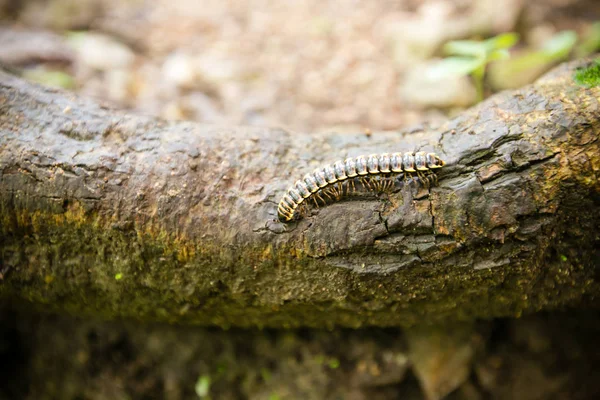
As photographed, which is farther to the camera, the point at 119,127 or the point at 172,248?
the point at 119,127

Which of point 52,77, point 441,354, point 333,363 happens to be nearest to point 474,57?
point 441,354

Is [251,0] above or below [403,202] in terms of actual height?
above

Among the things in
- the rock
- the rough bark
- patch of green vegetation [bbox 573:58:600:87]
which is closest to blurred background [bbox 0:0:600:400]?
the rock

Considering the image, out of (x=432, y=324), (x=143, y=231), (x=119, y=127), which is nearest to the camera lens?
(x=143, y=231)

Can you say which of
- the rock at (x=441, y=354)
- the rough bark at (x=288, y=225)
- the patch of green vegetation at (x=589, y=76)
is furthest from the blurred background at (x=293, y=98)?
the patch of green vegetation at (x=589, y=76)

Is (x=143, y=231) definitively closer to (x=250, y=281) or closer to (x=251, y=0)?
(x=250, y=281)

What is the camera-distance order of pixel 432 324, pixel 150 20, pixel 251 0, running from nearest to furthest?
pixel 432 324 → pixel 150 20 → pixel 251 0

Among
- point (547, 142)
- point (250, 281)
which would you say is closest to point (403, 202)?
point (547, 142)

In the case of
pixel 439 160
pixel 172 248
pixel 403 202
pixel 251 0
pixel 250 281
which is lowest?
pixel 250 281
